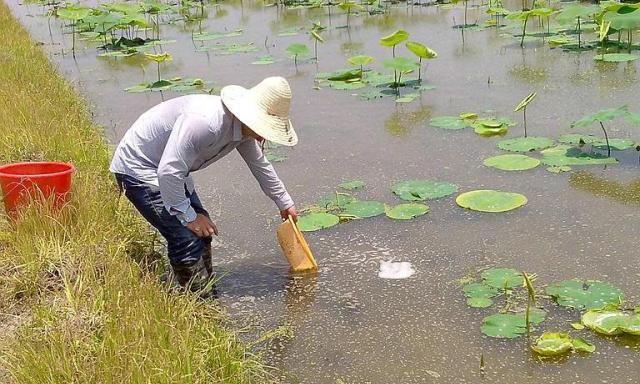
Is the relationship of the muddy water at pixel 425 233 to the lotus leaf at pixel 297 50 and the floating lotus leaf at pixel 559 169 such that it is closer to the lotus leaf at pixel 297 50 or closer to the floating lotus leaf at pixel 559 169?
the floating lotus leaf at pixel 559 169

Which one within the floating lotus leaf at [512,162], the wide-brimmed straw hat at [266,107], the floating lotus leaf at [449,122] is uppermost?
the wide-brimmed straw hat at [266,107]

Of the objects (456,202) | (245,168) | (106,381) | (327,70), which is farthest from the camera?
(327,70)

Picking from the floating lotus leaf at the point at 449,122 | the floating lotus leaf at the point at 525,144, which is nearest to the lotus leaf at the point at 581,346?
the floating lotus leaf at the point at 525,144

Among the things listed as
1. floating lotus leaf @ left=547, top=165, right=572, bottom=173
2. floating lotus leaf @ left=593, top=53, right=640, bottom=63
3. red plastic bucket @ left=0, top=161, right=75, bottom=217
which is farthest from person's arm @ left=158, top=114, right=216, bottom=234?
floating lotus leaf @ left=593, top=53, right=640, bottom=63

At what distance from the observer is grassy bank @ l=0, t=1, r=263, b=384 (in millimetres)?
2141

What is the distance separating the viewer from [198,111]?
2748 millimetres

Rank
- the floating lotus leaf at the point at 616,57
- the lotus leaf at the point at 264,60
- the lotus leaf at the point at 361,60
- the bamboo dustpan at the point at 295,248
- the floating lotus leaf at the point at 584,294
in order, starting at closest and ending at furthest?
1. the floating lotus leaf at the point at 584,294
2. the bamboo dustpan at the point at 295,248
3. the floating lotus leaf at the point at 616,57
4. the lotus leaf at the point at 361,60
5. the lotus leaf at the point at 264,60

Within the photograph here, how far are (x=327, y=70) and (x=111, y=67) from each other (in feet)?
8.51

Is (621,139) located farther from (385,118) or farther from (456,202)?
(385,118)

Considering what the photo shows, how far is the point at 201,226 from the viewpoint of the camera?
9.59ft

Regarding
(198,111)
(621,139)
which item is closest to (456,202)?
(621,139)

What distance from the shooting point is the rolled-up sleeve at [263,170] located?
9.73 ft

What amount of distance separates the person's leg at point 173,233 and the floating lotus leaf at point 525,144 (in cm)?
219

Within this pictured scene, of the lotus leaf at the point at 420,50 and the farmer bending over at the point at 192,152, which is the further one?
the lotus leaf at the point at 420,50
